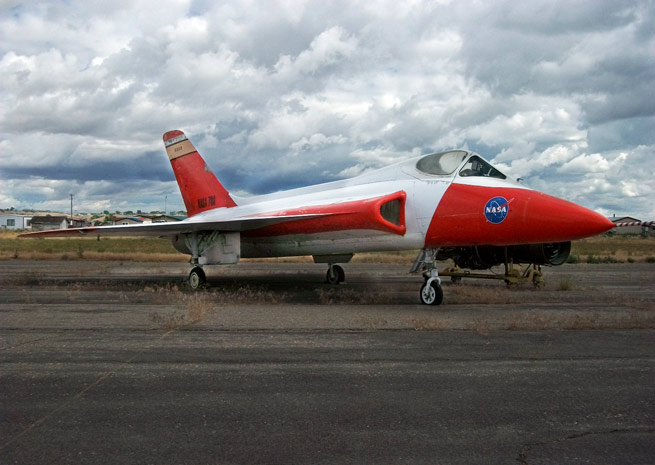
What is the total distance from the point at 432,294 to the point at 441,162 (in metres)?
2.84

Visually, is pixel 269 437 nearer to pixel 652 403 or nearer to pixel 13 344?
pixel 652 403

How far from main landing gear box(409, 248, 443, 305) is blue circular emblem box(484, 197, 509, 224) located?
4.99ft

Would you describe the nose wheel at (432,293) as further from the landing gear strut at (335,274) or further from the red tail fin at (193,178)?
the red tail fin at (193,178)

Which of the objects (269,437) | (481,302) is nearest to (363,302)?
(481,302)

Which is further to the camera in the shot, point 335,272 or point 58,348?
point 335,272

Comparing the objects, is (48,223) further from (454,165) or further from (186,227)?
(454,165)

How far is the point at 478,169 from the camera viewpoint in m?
10.9

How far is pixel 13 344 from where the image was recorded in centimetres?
646

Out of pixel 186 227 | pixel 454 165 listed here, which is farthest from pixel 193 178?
pixel 454 165

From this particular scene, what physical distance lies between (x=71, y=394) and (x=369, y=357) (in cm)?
297

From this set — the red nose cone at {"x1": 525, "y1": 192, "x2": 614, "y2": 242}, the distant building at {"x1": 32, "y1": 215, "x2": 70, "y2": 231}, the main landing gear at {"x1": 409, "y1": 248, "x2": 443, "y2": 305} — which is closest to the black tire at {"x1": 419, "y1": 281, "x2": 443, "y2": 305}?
the main landing gear at {"x1": 409, "y1": 248, "x2": 443, "y2": 305}

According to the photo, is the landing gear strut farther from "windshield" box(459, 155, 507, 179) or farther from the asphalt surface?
the asphalt surface

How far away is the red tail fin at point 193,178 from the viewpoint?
1698 cm

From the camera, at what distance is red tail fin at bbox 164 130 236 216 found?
55.7 feet
